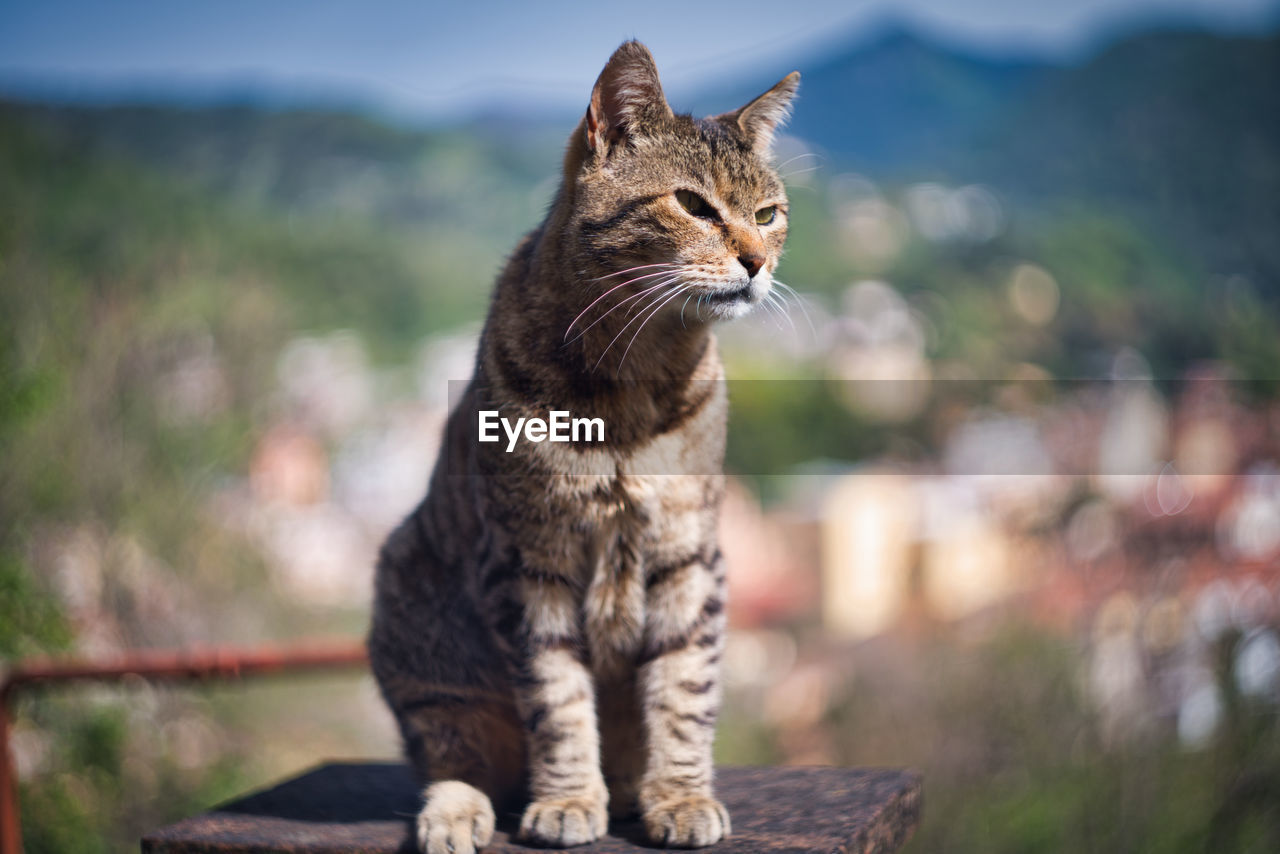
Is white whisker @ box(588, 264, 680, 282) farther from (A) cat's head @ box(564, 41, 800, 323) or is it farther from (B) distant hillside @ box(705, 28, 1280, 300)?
(B) distant hillside @ box(705, 28, 1280, 300)

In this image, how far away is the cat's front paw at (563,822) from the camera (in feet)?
5.47

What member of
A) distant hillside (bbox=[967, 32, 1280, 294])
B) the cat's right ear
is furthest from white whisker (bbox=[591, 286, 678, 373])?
distant hillside (bbox=[967, 32, 1280, 294])

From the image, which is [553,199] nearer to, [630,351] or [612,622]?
[630,351]

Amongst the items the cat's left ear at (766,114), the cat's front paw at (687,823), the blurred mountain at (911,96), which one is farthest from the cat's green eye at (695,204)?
the blurred mountain at (911,96)

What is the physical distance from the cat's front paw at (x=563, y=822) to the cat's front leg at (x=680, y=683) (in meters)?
0.09

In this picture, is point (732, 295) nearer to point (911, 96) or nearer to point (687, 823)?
point (687, 823)

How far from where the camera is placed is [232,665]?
91.0 inches

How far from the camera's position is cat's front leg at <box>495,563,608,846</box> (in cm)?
172

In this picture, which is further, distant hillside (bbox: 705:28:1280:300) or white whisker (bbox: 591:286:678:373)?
distant hillside (bbox: 705:28:1280:300)

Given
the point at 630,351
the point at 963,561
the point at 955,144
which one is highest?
the point at 955,144

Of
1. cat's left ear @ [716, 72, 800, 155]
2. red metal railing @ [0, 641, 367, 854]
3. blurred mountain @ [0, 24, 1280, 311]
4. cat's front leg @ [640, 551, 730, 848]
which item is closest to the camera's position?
cat's front leg @ [640, 551, 730, 848]

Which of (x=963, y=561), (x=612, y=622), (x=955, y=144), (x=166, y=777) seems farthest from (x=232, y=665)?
(x=955, y=144)

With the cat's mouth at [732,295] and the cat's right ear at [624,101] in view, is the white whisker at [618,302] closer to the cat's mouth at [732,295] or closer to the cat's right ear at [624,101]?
the cat's mouth at [732,295]

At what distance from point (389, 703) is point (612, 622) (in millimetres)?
554
